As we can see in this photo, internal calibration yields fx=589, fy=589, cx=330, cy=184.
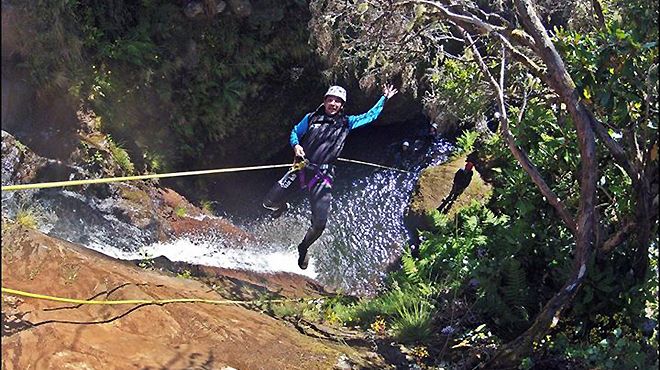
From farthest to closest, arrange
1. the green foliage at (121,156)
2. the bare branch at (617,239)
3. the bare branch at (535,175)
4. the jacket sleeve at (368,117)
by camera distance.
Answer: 1. the green foliage at (121,156)
2. the jacket sleeve at (368,117)
3. the bare branch at (535,175)
4. the bare branch at (617,239)

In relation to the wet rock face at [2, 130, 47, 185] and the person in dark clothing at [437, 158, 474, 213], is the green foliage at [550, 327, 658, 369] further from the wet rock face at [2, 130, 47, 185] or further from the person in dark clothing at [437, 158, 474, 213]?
the wet rock face at [2, 130, 47, 185]

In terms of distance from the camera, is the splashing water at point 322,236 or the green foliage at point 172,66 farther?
the green foliage at point 172,66

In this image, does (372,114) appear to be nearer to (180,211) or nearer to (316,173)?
(316,173)

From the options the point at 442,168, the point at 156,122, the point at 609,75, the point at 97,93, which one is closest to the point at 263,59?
the point at 156,122

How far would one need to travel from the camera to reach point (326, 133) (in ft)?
24.1

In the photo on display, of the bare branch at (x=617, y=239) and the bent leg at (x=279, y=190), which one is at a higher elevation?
the bent leg at (x=279, y=190)

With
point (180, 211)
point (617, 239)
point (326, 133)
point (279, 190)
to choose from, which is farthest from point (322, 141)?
point (617, 239)

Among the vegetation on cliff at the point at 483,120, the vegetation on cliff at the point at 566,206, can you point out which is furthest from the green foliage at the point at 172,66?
the vegetation on cliff at the point at 566,206

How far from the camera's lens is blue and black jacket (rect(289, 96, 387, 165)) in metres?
7.33

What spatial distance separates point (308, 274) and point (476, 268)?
11.9 feet

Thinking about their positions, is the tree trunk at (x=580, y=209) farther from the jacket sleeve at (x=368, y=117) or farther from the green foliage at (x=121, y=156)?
the green foliage at (x=121, y=156)

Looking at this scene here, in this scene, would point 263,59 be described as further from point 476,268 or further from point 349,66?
point 476,268

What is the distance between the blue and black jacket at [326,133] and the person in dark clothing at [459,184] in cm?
321

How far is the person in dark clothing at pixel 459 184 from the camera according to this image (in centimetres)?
1000
